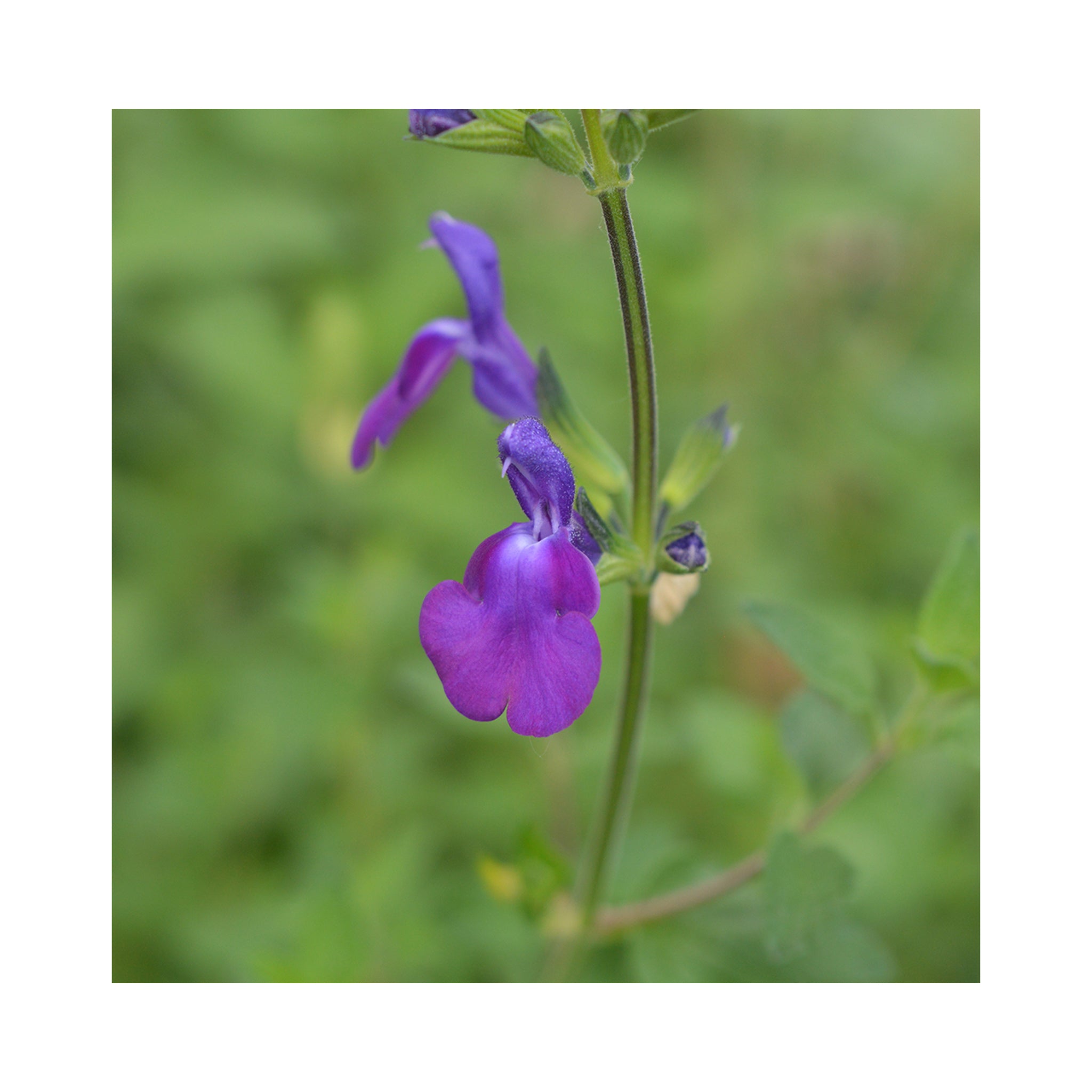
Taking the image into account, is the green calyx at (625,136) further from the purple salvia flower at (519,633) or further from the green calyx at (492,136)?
the purple salvia flower at (519,633)

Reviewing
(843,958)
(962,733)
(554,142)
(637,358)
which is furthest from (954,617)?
(554,142)

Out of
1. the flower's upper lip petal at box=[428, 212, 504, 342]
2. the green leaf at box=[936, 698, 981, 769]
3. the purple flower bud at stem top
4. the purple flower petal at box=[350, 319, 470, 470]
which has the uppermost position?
the flower's upper lip petal at box=[428, 212, 504, 342]

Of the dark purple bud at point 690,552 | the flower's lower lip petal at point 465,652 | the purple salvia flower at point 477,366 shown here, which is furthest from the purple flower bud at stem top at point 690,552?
the purple salvia flower at point 477,366

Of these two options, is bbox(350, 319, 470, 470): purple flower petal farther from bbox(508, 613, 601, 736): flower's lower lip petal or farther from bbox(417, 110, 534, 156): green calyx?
bbox(508, 613, 601, 736): flower's lower lip petal

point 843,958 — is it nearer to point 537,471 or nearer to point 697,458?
point 697,458


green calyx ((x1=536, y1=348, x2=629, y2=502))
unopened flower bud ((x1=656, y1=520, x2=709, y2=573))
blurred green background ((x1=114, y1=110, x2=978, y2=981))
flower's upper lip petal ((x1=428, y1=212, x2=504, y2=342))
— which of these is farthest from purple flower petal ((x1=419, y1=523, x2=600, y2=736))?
blurred green background ((x1=114, y1=110, x2=978, y2=981))

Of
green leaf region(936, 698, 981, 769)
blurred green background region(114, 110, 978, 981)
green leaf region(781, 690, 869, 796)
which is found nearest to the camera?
green leaf region(936, 698, 981, 769)
